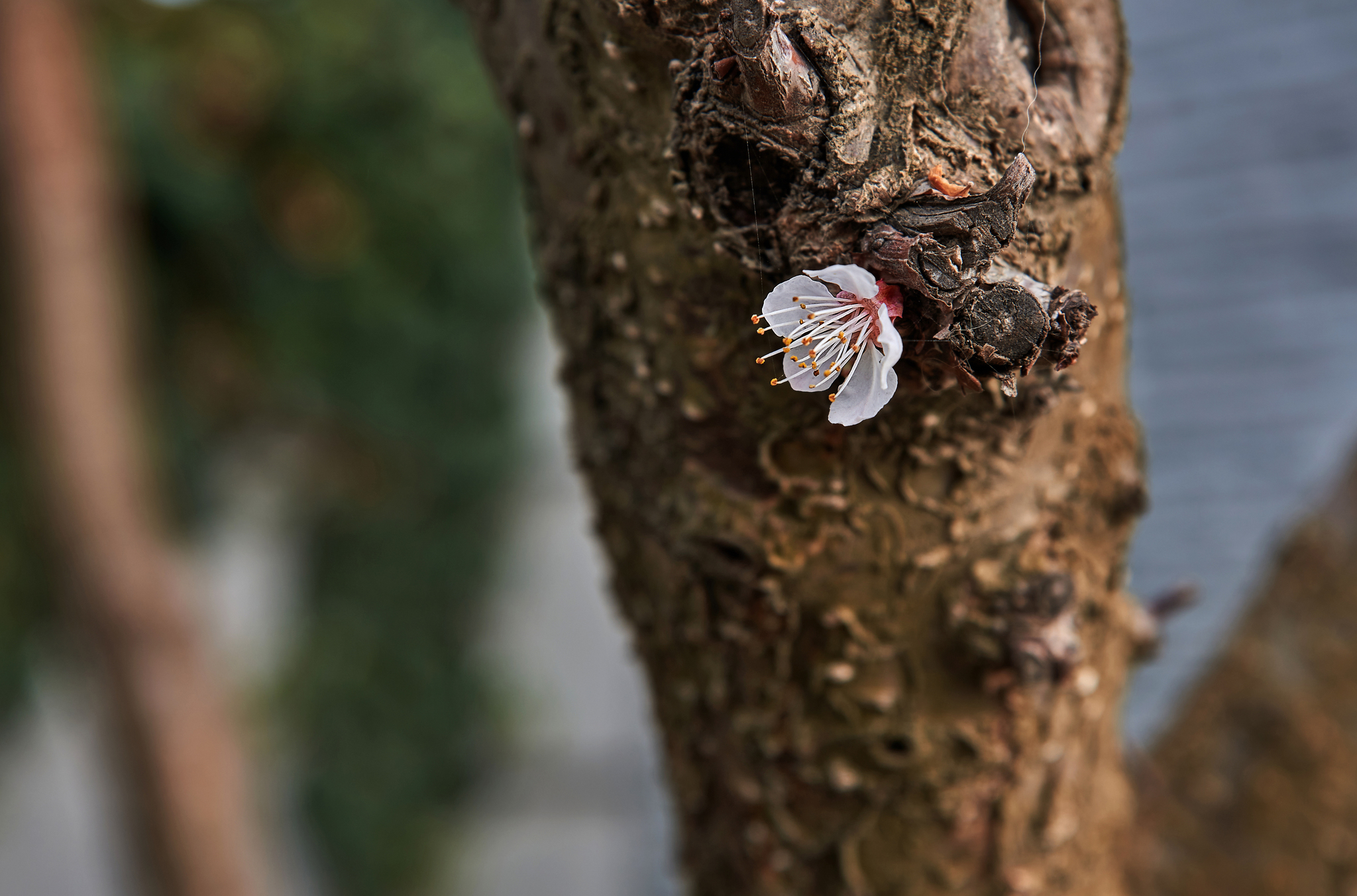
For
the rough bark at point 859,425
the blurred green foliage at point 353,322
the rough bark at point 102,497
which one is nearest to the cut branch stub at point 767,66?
the rough bark at point 859,425

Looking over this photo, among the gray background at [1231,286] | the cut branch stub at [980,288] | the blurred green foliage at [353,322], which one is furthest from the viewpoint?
the blurred green foliage at [353,322]

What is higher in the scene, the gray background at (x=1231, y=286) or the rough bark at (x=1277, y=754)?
the gray background at (x=1231, y=286)

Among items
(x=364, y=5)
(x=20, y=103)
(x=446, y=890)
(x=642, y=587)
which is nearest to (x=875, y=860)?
(x=642, y=587)

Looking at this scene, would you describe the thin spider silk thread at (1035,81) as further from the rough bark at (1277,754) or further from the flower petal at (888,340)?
the rough bark at (1277,754)

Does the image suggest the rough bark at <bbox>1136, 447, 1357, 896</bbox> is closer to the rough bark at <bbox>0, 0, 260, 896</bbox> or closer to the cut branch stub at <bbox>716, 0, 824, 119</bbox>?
the cut branch stub at <bbox>716, 0, 824, 119</bbox>

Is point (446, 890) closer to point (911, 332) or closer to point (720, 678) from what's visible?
point (720, 678)

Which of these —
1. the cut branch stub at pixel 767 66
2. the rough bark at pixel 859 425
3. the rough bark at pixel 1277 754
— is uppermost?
the cut branch stub at pixel 767 66

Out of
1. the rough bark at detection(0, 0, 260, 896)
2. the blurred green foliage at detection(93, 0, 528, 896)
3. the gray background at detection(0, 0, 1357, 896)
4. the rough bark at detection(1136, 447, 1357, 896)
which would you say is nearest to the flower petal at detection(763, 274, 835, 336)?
the rough bark at detection(1136, 447, 1357, 896)
